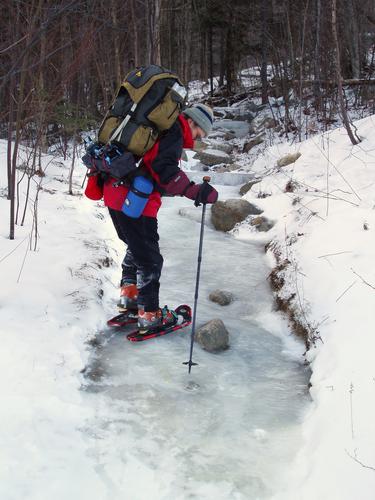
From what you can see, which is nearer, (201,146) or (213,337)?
(213,337)

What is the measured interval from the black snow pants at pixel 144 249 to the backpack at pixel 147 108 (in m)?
0.61

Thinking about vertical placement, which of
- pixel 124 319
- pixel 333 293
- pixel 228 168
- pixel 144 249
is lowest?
pixel 124 319

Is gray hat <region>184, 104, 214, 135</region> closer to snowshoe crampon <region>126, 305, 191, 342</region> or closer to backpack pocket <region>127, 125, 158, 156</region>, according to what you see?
backpack pocket <region>127, 125, 158, 156</region>

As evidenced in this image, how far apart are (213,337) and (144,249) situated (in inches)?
37.8

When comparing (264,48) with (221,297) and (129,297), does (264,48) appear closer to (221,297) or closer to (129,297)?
(221,297)

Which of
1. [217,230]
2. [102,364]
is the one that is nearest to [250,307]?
[102,364]

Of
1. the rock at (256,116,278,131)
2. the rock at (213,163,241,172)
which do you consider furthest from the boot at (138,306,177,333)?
the rock at (256,116,278,131)

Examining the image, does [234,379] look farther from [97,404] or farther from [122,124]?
[122,124]

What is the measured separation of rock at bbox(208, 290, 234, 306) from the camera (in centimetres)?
502

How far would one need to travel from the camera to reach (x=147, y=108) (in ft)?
10.9

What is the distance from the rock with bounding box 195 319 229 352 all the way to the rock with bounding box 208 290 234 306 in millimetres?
874

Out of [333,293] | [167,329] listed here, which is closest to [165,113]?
[167,329]

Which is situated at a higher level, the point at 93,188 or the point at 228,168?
the point at 93,188

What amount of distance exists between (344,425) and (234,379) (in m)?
1.02
